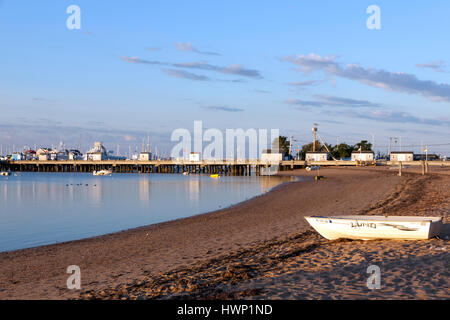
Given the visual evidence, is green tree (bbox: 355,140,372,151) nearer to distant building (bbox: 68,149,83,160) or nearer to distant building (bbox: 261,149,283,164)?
distant building (bbox: 261,149,283,164)

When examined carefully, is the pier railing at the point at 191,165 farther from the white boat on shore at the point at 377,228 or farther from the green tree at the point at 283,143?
the white boat on shore at the point at 377,228

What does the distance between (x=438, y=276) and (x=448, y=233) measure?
479 cm

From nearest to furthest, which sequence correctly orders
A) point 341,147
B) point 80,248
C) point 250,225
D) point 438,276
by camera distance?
point 438,276 < point 80,248 < point 250,225 < point 341,147

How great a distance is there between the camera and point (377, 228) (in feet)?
38.8

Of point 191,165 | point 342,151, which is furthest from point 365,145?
point 191,165

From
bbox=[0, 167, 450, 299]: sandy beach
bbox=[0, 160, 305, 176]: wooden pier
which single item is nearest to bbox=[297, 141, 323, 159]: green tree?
bbox=[0, 160, 305, 176]: wooden pier

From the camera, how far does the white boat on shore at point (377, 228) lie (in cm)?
1155

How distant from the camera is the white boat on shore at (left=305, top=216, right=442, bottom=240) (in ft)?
37.9
